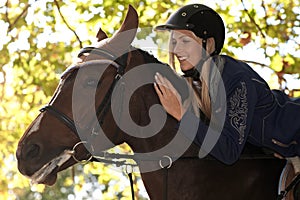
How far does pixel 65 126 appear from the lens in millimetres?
3664

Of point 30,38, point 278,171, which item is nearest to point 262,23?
point 30,38

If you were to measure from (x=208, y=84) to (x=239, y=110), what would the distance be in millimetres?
245

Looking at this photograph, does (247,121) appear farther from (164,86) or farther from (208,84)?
(164,86)

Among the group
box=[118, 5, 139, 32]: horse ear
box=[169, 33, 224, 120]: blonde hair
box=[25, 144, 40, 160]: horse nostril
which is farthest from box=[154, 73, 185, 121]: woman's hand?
box=[25, 144, 40, 160]: horse nostril

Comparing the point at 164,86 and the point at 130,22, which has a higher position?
the point at 130,22

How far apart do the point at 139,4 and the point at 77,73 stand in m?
5.45

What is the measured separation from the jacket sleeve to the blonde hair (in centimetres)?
8

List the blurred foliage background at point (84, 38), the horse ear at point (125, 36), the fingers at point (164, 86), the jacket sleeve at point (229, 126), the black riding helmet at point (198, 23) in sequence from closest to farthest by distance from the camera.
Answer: the jacket sleeve at point (229, 126) < the fingers at point (164, 86) < the horse ear at point (125, 36) < the black riding helmet at point (198, 23) < the blurred foliage background at point (84, 38)

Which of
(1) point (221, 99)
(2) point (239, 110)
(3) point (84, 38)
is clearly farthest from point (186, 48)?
(3) point (84, 38)

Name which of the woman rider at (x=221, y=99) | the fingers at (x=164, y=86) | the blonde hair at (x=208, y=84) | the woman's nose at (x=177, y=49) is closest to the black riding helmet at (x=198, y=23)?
the woman rider at (x=221, y=99)

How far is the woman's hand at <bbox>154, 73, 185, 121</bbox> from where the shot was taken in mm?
3586

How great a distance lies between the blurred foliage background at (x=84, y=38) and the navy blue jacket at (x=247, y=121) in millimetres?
4650

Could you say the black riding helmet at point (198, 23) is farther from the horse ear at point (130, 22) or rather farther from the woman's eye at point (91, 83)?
the woman's eye at point (91, 83)

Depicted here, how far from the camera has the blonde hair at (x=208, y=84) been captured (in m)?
3.70
